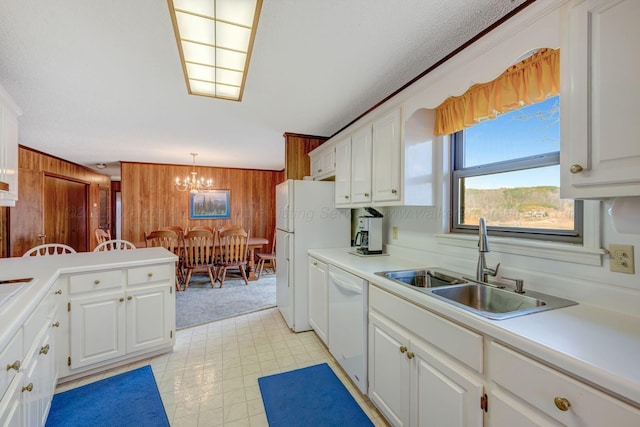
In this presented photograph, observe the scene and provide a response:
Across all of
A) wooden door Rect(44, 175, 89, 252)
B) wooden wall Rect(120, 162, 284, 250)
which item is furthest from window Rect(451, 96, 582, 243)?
wooden door Rect(44, 175, 89, 252)

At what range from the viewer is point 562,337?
0.87 metres

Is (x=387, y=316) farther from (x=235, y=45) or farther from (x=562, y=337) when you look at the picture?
(x=235, y=45)

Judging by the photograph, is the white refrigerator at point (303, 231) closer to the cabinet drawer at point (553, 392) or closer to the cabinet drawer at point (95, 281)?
the cabinet drawer at point (95, 281)

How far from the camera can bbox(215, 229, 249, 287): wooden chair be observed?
14.7ft

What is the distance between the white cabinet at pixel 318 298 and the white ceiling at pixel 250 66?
1467mm

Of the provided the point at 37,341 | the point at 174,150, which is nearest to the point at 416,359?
the point at 37,341

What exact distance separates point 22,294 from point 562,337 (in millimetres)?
2223

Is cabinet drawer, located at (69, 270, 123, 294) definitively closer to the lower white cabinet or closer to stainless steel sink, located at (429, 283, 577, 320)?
the lower white cabinet

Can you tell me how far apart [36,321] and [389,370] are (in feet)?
5.89

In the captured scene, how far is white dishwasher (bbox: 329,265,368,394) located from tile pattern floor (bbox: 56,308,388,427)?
6.3 inches

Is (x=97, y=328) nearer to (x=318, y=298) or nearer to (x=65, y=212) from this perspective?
(x=318, y=298)

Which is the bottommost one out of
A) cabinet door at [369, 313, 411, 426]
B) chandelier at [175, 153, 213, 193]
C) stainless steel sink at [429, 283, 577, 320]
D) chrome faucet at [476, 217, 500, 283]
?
cabinet door at [369, 313, 411, 426]

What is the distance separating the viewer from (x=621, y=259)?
1.09 meters

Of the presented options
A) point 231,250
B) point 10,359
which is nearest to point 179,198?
point 231,250
